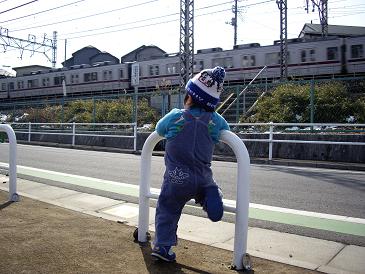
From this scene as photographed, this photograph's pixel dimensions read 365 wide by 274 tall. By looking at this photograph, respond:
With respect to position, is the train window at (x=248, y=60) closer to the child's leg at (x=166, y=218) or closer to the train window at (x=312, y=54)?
the train window at (x=312, y=54)

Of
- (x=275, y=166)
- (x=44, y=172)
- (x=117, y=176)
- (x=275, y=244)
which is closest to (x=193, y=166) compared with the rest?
(x=275, y=244)

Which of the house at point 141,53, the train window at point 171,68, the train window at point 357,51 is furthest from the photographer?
the house at point 141,53

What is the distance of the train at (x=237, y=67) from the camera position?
90.2ft

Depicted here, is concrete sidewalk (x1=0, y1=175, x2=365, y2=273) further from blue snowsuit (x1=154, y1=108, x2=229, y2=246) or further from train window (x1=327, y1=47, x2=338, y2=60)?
train window (x1=327, y1=47, x2=338, y2=60)

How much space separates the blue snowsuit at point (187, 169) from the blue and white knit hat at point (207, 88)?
0.29 feet

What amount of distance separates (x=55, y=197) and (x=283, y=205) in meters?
3.77

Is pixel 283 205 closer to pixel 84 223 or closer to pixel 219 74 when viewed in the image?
pixel 84 223

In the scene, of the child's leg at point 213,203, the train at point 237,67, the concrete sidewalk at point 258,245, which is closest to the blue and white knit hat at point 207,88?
the child's leg at point 213,203

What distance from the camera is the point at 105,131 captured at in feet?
64.5

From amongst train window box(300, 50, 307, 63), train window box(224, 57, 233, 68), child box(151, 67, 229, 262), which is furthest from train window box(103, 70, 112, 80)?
child box(151, 67, 229, 262)

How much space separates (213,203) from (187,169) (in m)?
0.34

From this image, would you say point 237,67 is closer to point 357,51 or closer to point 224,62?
point 224,62

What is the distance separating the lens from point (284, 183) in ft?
28.6

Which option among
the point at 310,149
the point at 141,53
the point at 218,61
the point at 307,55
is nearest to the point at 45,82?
the point at 141,53
